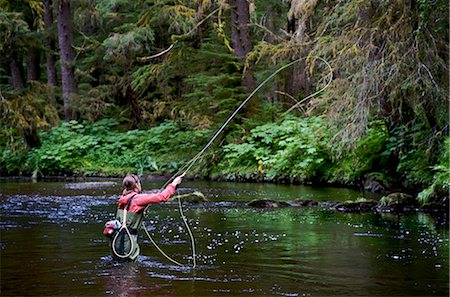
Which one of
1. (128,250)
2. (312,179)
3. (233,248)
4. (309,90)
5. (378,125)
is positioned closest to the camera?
(128,250)

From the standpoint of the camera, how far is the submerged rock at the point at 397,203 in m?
13.8

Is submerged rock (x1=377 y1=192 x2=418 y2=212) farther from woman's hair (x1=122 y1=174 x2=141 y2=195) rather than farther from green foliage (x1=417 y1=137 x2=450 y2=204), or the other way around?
woman's hair (x1=122 y1=174 x2=141 y2=195)

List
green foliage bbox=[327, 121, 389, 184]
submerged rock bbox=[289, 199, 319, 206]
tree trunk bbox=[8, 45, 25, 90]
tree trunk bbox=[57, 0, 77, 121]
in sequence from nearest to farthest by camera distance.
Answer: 1. submerged rock bbox=[289, 199, 319, 206]
2. green foliage bbox=[327, 121, 389, 184]
3. tree trunk bbox=[8, 45, 25, 90]
4. tree trunk bbox=[57, 0, 77, 121]

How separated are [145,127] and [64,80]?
391cm

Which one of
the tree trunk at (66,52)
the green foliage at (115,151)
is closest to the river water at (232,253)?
the green foliage at (115,151)

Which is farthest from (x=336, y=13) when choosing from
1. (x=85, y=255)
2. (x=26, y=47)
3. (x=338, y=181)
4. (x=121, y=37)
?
(x=26, y=47)

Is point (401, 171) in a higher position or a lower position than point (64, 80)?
lower

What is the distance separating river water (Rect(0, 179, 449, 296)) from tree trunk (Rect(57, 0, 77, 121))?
15.7 meters

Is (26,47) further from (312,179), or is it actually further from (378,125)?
Answer: (378,125)

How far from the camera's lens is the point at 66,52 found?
99.1 feet

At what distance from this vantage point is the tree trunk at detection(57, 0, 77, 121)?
29.9 m

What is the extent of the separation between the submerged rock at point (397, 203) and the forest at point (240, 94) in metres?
0.51

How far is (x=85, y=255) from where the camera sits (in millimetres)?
8883

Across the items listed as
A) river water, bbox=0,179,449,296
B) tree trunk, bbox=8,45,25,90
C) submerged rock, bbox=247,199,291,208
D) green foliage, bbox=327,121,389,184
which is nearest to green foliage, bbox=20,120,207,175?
tree trunk, bbox=8,45,25,90
